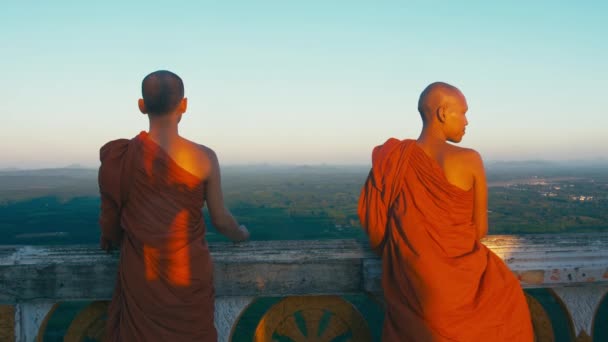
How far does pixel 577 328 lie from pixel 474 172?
1.20 m

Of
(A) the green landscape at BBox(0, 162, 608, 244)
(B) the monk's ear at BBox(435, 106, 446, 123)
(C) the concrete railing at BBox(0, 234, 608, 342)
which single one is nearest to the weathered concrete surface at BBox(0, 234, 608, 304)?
(C) the concrete railing at BBox(0, 234, 608, 342)

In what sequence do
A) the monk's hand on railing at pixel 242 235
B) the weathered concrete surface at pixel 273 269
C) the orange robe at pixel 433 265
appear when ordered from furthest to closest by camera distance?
the monk's hand on railing at pixel 242 235
the weathered concrete surface at pixel 273 269
the orange robe at pixel 433 265

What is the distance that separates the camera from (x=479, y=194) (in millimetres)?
2439

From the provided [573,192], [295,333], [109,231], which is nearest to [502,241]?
[295,333]

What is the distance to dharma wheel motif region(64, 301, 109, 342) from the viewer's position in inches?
98.4

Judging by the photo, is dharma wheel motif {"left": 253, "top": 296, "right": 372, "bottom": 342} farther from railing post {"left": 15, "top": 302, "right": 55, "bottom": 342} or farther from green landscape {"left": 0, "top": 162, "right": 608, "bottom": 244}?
green landscape {"left": 0, "top": 162, "right": 608, "bottom": 244}

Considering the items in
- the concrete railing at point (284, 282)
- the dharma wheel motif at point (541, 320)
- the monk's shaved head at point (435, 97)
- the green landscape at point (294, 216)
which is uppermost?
the monk's shaved head at point (435, 97)

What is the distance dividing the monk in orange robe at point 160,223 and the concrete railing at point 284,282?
7.9 inches

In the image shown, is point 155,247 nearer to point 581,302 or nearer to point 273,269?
point 273,269

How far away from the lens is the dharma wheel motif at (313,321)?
2.51m

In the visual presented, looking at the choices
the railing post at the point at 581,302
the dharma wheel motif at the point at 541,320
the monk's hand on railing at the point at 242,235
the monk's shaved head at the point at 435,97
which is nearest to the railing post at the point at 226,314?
the monk's hand on railing at the point at 242,235

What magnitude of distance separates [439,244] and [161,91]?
5.69ft

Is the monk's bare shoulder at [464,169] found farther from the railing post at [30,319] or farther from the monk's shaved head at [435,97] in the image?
the railing post at [30,319]

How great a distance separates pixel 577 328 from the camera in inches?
102
